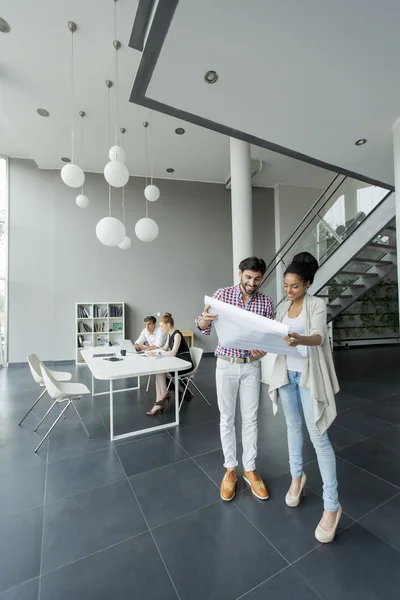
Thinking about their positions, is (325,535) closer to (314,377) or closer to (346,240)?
(314,377)

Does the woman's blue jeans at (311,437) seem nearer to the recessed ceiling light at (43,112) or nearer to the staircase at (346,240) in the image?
the staircase at (346,240)

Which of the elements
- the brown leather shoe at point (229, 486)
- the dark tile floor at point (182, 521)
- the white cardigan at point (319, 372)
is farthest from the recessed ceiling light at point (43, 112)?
the brown leather shoe at point (229, 486)

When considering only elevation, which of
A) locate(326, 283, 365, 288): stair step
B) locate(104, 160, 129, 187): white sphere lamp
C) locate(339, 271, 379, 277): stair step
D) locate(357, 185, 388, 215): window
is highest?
locate(357, 185, 388, 215): window

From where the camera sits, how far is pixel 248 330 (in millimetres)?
1578

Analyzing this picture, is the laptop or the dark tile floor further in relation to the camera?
the laptop

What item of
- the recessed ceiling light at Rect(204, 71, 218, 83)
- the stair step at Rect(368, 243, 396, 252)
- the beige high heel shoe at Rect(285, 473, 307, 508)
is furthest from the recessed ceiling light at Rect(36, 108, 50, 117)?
the beige high heel shoe at Rect(285, 473, 307, 508)

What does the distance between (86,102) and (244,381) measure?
5.50 m

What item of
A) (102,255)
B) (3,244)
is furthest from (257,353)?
(3,244)

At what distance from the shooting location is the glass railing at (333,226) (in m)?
4.80

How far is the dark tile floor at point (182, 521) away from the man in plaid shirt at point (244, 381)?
0.15 meters

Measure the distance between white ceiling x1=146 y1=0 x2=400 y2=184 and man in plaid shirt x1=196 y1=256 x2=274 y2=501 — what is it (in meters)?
1.27

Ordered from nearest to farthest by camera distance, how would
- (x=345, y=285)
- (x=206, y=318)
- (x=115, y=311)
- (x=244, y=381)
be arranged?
1. (x=206, y=318)
2. (x=244, y=381)
3. (x=345, y=285)
4. (x=115, y=311)

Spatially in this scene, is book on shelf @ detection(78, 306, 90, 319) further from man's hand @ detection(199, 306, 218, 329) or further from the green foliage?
the green foliage

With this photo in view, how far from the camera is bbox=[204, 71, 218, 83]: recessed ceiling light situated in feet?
Answer: 6.30
